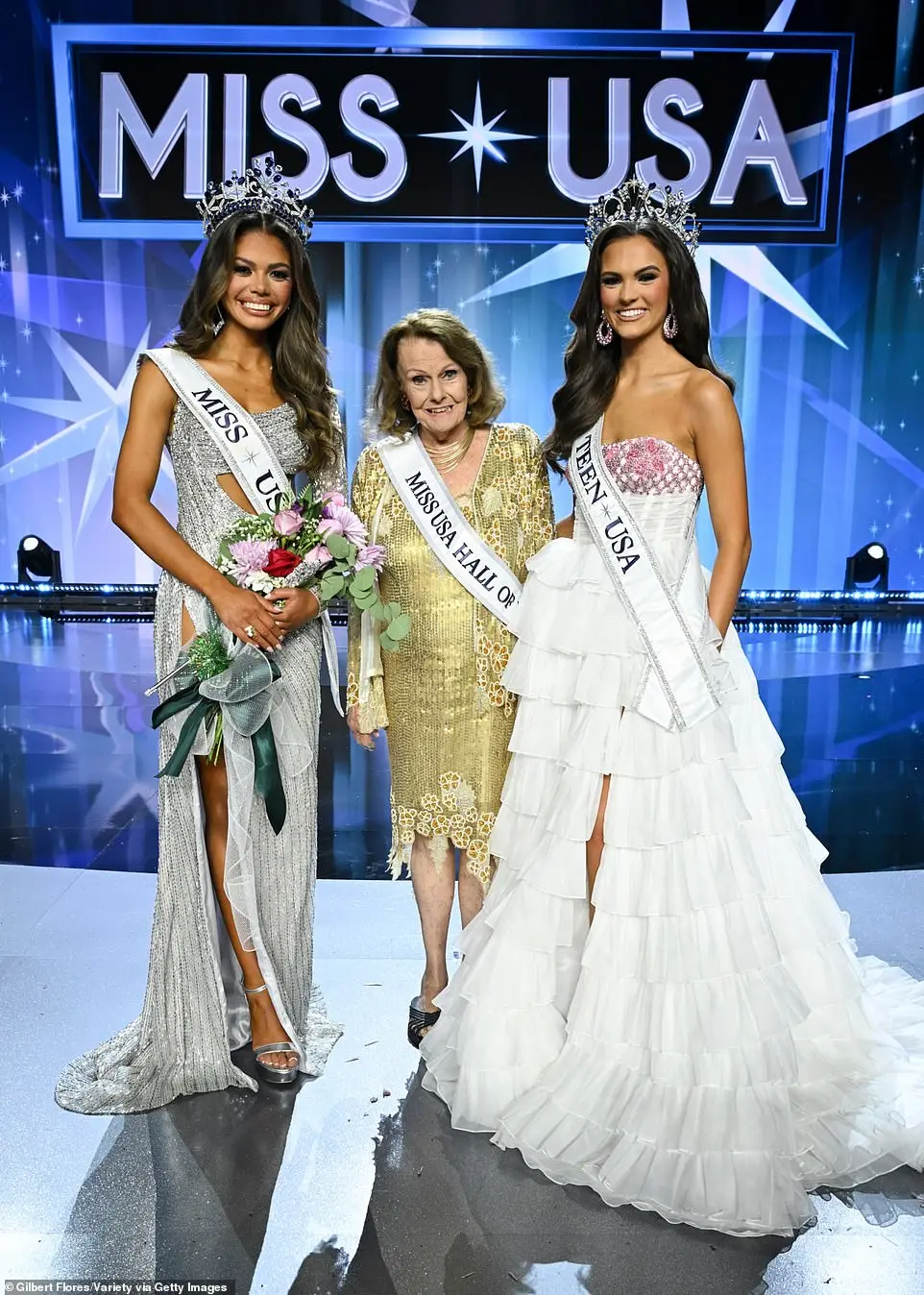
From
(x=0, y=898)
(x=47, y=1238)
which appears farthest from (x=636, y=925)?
(x=0, y=898)

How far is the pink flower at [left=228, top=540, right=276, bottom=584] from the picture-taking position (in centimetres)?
201

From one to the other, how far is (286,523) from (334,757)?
2.82 m

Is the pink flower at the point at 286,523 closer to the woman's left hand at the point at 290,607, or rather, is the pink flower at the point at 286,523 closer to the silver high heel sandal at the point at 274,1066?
the woman's left hand at the point at 290,607

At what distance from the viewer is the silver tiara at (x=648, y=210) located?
79.7 inches

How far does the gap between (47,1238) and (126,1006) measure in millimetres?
730

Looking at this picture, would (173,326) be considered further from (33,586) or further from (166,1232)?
(166,1232)

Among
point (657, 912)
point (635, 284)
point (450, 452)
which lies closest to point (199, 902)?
point (657, 912)

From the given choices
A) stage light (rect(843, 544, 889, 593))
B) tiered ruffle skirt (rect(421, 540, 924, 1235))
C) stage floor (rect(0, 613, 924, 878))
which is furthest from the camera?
stage light (rect(843, 544, 889, 593))

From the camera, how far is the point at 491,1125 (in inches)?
79.4

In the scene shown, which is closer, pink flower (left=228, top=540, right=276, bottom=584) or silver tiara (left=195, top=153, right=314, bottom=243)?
pink flower (left=228, top=540, right=276, bottom=584)

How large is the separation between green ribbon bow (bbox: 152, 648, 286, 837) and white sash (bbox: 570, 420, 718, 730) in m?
0.67

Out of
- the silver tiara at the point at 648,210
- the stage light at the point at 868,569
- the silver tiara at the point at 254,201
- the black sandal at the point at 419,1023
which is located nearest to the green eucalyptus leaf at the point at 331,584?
the silver tiara at the point at 254,201

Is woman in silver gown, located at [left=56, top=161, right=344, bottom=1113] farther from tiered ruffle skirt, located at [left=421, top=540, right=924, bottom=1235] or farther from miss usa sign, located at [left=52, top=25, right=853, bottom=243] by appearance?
miss usa sign, located at [left=52, top=25, right=853, bottom=243]

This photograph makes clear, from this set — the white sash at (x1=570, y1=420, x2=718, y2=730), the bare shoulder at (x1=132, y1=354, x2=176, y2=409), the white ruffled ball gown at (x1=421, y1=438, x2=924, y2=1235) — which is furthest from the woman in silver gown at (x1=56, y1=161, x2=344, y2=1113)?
the white sash at (x1=570, y1=420, x2=718, y2=730)
